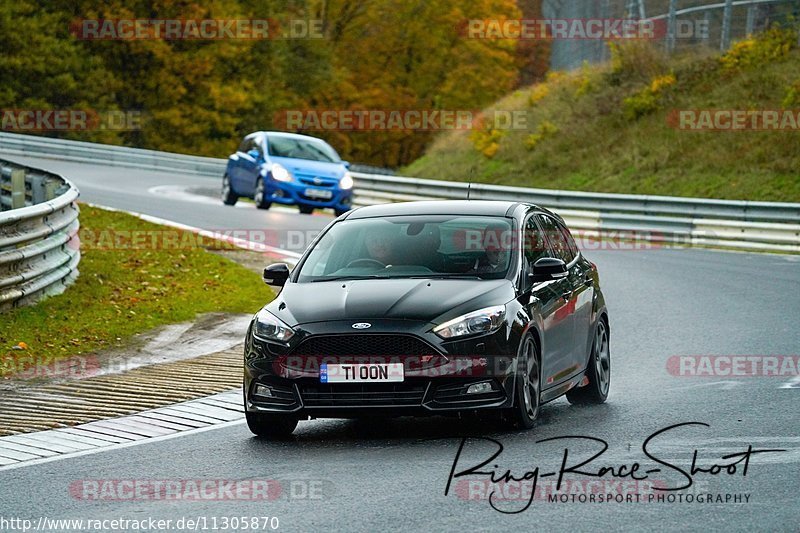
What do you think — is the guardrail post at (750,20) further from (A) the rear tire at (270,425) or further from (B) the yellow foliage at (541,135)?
(A) the rear tire at (270,425)

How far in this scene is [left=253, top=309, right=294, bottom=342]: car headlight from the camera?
941 cm

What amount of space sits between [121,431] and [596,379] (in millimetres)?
3541

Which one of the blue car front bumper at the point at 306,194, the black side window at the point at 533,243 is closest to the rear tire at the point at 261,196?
the blue car front bumper at the point at 306,194

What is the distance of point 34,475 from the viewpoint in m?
8.52

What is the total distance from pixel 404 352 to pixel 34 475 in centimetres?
230

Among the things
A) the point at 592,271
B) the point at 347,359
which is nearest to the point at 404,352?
the point at 347,359

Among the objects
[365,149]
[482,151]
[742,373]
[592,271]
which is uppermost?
[592,271]

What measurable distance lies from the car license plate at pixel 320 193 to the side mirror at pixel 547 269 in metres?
19.4

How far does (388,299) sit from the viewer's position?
31.2 ft

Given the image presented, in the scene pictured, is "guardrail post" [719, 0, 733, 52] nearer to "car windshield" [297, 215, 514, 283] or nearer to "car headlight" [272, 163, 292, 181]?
"car headlight" [272, 163, 292, 181]

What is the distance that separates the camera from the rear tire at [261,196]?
30.0 metres

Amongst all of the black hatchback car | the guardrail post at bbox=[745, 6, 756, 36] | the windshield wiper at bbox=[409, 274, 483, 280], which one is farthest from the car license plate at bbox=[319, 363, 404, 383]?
the guardrail post at bbox=[745, 6, 756, 36]

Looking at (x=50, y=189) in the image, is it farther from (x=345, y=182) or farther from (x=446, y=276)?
(x=446, y=276)

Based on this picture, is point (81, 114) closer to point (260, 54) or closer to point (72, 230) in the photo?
point (260, 54)
